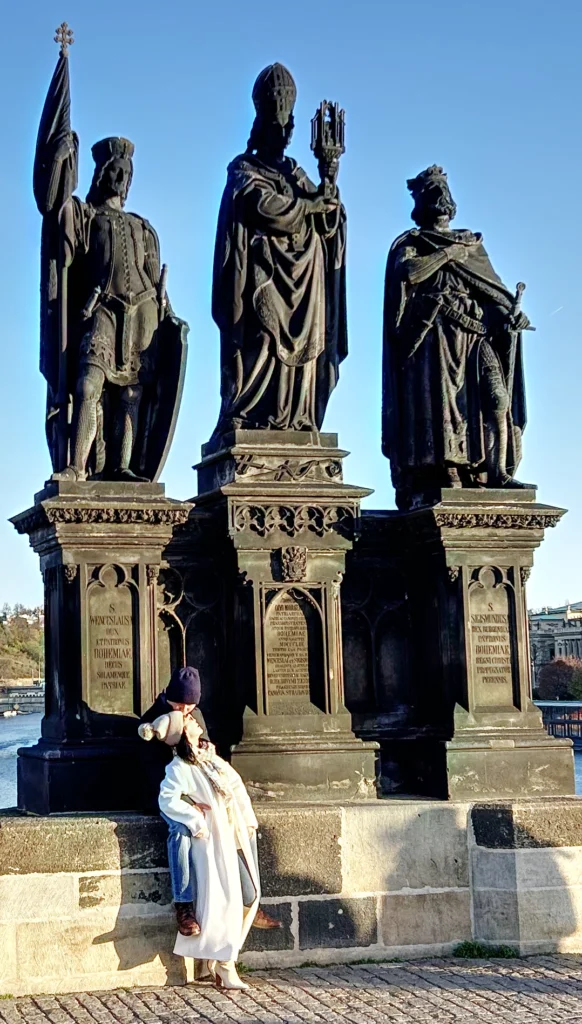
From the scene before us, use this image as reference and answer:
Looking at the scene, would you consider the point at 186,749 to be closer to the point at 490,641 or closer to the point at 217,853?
the point at 217,853

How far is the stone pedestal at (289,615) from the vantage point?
10.4 m

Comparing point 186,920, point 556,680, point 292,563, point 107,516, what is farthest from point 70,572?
point 556,680

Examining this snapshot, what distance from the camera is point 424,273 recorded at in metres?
11.4

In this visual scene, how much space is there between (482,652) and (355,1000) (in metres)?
3.12

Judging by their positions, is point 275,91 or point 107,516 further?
point 275,91

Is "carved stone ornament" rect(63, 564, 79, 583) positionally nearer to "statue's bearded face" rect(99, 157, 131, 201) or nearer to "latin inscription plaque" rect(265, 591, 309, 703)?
"latin inscription plaque" rect(265, 591, 309, 703)

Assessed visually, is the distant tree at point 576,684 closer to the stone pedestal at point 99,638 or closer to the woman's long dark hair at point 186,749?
the stone pedestal at point 99,638

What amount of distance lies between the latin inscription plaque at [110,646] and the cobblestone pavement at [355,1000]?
2.02m

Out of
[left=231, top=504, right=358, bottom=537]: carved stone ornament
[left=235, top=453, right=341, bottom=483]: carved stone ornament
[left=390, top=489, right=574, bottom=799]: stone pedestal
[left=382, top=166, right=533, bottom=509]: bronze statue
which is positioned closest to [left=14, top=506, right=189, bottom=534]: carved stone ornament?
[left=231, top=504, right=358, bottom=537]: carved stone ornament

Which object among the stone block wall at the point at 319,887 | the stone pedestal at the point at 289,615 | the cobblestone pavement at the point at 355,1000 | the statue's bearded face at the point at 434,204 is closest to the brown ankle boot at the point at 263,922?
the stone block wall at the point at 319,887

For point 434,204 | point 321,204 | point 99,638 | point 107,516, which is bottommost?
point 99,638

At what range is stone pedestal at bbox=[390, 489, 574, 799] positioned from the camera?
35.1 feet

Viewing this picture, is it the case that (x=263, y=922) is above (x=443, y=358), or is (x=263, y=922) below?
below

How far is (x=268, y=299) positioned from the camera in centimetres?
1103
